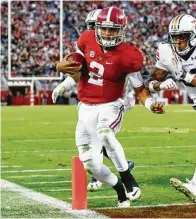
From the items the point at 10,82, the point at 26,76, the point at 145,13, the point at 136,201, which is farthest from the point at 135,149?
the point at 145,13

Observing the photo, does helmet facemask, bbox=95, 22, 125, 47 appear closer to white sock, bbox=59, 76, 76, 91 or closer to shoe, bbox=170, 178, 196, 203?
white sock, bbox=59, 76, 76, 91

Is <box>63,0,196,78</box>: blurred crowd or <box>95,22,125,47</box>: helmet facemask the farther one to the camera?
<box>63,0,196,78</box>: blurred crowd

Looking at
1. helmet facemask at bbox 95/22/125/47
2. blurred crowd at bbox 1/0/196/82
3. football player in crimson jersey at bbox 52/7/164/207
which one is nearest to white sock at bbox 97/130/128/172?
football player in crimson jersey at bbox 52/7/164/207

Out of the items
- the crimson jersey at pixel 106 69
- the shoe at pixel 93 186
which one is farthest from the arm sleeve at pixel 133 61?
the shoe at pixel 93 186

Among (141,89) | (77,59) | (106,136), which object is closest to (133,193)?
(106,136)

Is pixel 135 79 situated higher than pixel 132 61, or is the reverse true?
pixel 132 61

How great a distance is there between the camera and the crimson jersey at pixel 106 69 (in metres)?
5.82

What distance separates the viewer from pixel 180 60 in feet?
20.2

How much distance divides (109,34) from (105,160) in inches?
153

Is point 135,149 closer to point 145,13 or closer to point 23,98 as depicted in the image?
point 23,98

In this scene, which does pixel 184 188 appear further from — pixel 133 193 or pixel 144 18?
pixel 144 18

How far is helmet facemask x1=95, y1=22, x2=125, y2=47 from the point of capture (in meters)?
5.81

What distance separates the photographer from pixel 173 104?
26656 millimetres

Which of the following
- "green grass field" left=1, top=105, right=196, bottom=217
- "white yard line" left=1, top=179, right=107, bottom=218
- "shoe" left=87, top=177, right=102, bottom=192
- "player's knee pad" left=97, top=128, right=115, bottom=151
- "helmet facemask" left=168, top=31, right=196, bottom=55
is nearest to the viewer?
"white yard line" left=1, top=179, right=107, bottom=218
